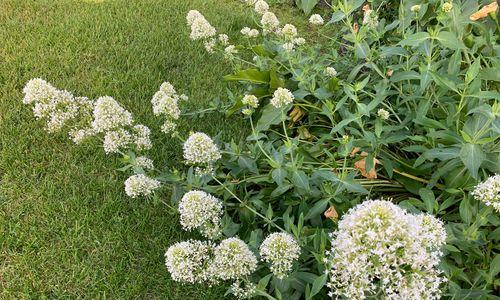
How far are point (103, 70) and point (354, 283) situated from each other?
2820 millimetres

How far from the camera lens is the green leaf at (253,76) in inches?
125

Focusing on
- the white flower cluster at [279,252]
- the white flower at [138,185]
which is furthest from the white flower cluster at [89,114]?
the white flower cluster at [279,252]

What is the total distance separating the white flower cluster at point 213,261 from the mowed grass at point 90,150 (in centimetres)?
40

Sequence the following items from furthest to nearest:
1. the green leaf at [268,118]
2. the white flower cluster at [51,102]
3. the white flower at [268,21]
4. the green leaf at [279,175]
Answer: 1. the white flower at [268,21]
2. the green leaf at [268,118]
3. the white flower cluster at [51,102]
4. the green leaf at [279,175]

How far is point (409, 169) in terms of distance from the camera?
2504 mm

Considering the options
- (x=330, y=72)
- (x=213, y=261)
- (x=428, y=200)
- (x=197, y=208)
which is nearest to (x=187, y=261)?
(x=213, y=261)

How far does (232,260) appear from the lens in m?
1.89

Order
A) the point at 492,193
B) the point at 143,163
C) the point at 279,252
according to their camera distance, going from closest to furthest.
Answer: the point at 492,193
the point at 279,252
the point at 143,163

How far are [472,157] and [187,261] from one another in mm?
1189

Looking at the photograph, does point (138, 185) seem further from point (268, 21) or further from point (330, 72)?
point (268, 21)

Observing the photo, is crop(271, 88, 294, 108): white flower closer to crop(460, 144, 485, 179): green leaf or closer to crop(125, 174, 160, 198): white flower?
crop(125, 174, 160, 198): white flower

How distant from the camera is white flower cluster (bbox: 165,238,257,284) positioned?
1890 mm

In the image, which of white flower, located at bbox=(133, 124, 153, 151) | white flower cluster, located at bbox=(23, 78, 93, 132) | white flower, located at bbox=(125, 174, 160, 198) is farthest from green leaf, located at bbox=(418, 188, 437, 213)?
white flower cluster, located at bbox=(23, 78, 93, 132)

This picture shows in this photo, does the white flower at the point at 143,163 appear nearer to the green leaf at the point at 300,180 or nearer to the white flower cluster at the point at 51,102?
the white flower cluster at the point at 51,102
